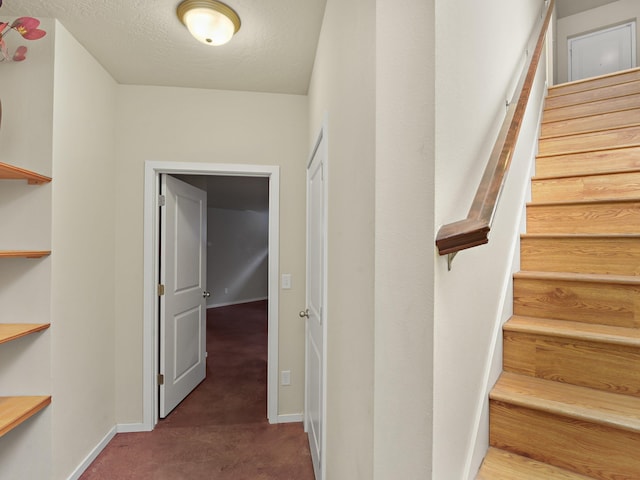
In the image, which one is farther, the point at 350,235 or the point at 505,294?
the point at 505,294

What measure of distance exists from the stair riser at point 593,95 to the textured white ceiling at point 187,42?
2079mm

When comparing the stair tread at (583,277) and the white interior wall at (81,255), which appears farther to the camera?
the white interior wall at (81,255)

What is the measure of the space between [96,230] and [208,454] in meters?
1.66

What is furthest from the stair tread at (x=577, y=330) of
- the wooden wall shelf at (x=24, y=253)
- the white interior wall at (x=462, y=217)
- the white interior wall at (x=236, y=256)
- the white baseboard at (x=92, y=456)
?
the white interior wall at (x=236, y=256)

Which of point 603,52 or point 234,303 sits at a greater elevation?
point 603,52

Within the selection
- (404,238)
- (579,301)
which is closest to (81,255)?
(404,238)

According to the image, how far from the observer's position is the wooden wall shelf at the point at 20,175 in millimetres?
1544

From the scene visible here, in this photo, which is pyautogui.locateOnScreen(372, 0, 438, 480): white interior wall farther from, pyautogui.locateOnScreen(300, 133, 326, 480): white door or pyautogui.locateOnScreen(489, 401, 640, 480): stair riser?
pyautogui.locateOnScreen(300, 133, 326, 480): white door

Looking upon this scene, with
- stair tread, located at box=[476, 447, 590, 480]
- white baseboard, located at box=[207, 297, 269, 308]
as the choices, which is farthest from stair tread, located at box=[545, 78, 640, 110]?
white baseboard, located at box=[207, 297, 269, 308]

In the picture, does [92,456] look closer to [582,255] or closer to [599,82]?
[582,255]

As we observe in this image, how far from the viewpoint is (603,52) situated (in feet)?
15.0

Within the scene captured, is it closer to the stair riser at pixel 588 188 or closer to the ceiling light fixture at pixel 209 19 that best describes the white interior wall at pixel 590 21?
the stair riser at pixel 588 188

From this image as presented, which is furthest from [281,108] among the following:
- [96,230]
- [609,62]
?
[609,62]

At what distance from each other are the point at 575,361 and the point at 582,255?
1.81 ft
